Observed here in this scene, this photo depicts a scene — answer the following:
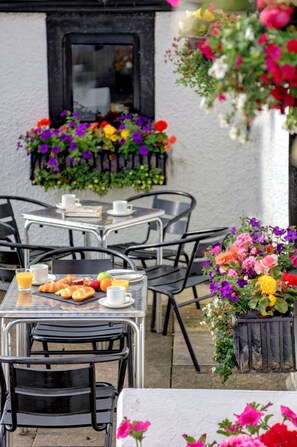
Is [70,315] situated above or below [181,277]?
above

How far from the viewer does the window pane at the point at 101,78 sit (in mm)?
8383

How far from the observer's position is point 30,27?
8297 mm

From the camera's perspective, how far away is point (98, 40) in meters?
8.31

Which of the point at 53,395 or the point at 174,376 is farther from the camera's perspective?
the point at 174,376

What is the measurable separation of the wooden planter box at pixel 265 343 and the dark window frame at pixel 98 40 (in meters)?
3.94

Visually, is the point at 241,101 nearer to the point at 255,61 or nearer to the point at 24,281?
the point at 255,61

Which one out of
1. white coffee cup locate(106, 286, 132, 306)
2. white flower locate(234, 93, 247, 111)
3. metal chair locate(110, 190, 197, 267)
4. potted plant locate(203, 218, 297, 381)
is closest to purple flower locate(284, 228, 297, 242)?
potted plant locate(203, 218, 297, 381)

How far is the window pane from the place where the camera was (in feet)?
27.5

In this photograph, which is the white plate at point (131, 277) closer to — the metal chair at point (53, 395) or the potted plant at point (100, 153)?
the metal chair at point (53, 395)

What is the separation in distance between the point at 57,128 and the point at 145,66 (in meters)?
0.92

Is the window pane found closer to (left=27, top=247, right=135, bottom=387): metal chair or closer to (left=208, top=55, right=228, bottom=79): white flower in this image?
(left=27, top=247, right=135, bottom=387): metal chair

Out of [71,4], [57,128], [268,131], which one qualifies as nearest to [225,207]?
[268,131]

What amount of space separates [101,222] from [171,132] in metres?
1.79

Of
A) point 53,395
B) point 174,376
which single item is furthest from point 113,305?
point 174,376
